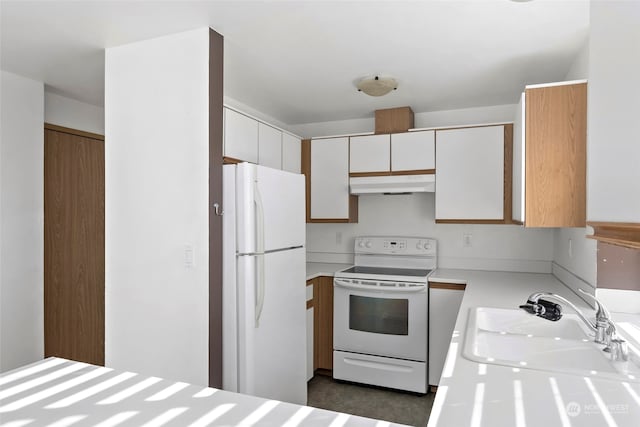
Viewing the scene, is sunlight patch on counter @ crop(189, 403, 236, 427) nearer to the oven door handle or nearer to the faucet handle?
the faucet handle

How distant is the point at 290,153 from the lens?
3535 mm

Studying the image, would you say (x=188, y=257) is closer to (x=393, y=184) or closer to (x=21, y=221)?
(x=21, y=221)

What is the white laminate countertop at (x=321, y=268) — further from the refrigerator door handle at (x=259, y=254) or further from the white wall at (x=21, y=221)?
the white wall at (x=21, y=221)

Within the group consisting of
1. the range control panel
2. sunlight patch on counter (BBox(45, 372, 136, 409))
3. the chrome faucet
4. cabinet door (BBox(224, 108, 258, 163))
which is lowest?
sunlight patch on counter (BBox(45, 372, 136, 409))

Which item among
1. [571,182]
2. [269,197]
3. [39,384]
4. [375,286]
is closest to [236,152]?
[269,197]

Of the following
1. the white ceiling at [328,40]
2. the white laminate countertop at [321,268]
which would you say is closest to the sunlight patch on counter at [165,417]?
the white ceiling at [328,40]

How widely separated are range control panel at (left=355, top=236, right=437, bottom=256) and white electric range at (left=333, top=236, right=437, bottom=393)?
7.8 inches

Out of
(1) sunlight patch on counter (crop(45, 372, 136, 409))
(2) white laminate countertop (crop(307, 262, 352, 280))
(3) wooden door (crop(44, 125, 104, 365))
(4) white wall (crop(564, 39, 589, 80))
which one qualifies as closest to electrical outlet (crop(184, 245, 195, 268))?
(1) sunlight patch on counter (crop(45, 372, 136, 409))

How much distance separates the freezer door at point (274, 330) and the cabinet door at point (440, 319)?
100 cm

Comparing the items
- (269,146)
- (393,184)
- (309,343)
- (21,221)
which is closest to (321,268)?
(309,343)

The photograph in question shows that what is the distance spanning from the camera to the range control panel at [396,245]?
3.63 meters

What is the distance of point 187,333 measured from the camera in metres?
2.14

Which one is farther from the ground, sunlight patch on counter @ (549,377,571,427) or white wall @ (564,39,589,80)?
white wall @ (564,39,589,80)

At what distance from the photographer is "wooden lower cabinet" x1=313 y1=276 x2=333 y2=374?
11.3 ft
